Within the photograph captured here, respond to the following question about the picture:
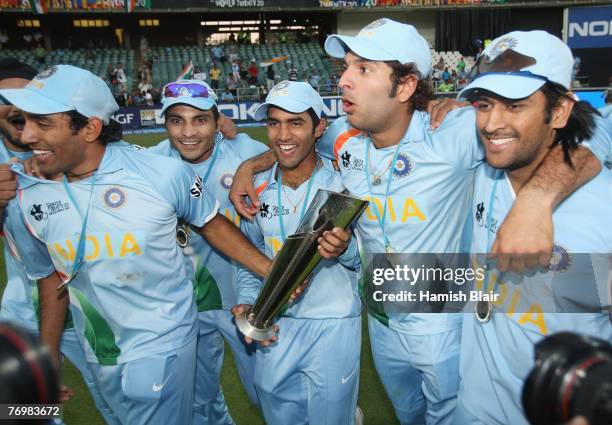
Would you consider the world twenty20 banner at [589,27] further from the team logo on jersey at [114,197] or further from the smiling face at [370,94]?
the team logo on jersey at [114,197]

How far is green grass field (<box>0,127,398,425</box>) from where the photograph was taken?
4129mm

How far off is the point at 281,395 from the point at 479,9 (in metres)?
33.1

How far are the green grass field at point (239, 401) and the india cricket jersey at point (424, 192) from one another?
1.57 metres

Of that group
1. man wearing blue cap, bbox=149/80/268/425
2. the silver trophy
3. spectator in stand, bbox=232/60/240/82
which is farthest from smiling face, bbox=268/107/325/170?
spectator in stand, bbox=232/60/240/82

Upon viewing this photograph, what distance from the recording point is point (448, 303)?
2818 mm

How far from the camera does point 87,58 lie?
28.6 metres

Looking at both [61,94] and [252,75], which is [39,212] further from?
Result: [252,75]

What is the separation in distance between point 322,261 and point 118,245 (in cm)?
116

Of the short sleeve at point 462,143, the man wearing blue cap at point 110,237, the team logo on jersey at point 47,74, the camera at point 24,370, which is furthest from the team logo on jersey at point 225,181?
the camera at point 24,370

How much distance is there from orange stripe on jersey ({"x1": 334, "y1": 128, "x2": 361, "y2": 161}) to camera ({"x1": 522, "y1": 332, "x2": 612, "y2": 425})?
2217 mm

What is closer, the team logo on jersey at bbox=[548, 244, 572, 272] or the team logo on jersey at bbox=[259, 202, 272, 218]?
the team logo on jersey at bbox=[548, 244, 572, 272]

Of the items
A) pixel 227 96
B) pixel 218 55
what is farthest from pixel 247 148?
pixel 218 55

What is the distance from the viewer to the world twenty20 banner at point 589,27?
2761 centimetres

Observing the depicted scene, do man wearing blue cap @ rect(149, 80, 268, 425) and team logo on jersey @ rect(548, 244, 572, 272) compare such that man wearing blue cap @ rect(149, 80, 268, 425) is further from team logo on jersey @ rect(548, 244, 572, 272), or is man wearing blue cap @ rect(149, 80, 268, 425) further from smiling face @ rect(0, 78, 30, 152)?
team logo on jersey @ rect(548, 244, 572, 272)
